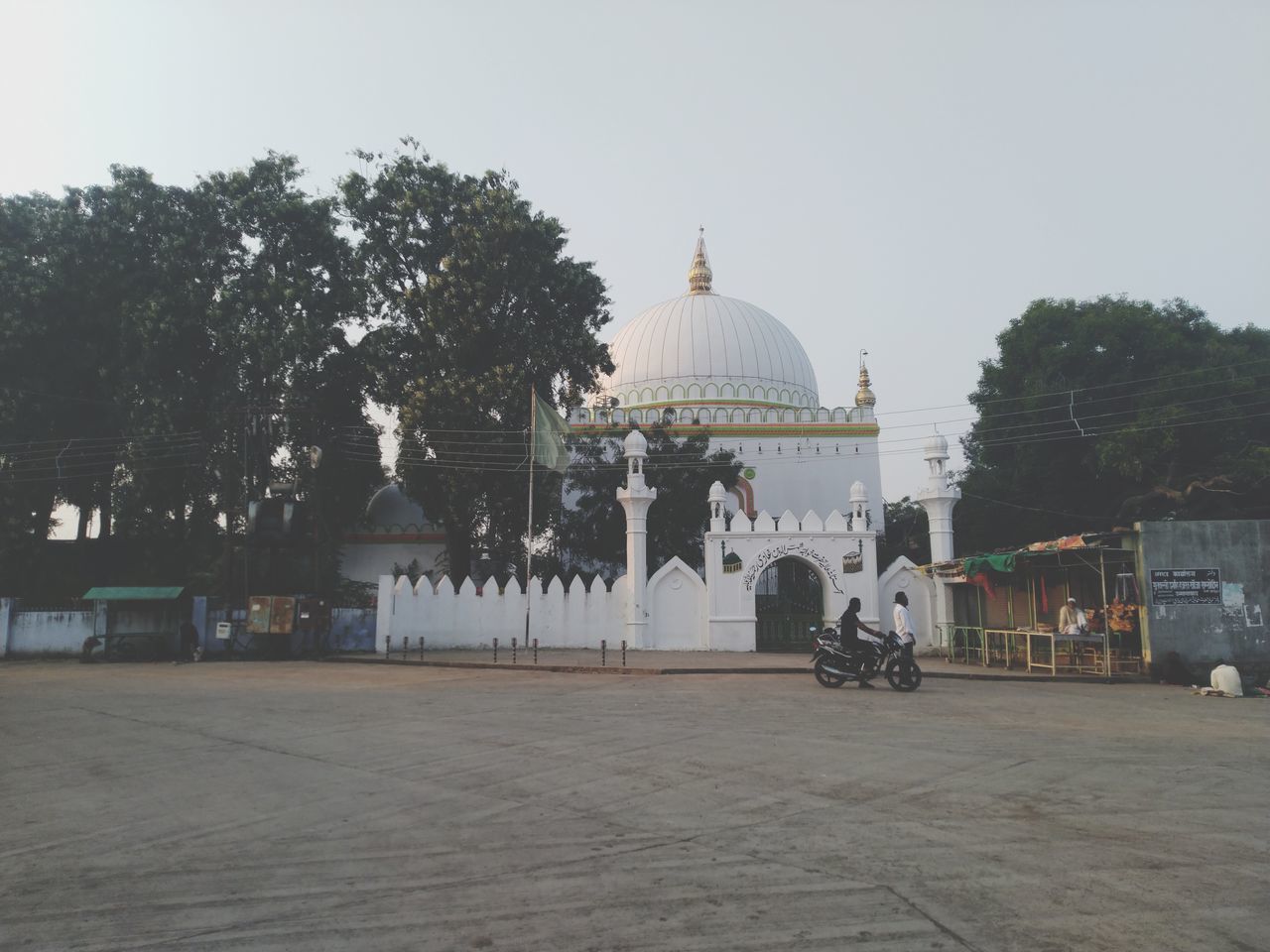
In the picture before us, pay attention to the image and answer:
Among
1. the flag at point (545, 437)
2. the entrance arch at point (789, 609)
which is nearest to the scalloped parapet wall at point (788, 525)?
the entrance arch at point (789, 609)

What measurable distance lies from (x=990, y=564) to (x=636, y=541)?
8.06 m

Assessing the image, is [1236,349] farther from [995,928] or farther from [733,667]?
[995,928]

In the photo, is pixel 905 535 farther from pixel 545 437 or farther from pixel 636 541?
pixel 545 437

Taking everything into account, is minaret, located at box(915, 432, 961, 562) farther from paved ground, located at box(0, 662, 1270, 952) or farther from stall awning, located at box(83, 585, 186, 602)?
stall awning, located at box(83, 585, 186, 602)

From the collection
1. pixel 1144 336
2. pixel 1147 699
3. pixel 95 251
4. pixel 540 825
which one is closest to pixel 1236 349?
pixel 1144 336

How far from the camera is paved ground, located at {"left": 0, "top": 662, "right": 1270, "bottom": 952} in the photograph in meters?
3.71

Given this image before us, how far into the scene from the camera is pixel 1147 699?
12.2m

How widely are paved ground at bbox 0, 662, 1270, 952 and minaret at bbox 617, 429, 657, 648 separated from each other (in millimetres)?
10315

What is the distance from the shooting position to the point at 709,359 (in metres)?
34.4

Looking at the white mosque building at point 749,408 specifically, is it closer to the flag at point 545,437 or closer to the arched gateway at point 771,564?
the flag at point 545,437

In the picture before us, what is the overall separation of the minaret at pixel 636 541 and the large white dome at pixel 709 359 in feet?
38.1

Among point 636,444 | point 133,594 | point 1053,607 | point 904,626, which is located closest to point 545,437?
point 636,444

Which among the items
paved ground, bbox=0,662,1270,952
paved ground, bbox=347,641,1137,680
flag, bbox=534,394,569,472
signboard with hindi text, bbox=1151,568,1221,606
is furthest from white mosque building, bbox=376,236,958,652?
paved ground, bbox=0,662,1270,952

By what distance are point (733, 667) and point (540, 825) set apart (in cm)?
1149
